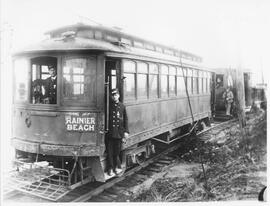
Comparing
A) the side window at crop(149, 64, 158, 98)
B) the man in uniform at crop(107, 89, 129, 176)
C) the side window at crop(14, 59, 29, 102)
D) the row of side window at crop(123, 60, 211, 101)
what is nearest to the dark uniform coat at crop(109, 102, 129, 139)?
the man in uniform at crop(107, 89, 129, 176)

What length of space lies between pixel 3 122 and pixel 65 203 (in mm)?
1548

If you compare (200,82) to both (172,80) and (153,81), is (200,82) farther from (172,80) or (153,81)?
(153,81)

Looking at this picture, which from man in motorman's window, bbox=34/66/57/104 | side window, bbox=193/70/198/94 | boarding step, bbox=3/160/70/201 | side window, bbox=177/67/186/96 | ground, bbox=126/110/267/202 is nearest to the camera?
boarding step, bbox=3/160/70/201

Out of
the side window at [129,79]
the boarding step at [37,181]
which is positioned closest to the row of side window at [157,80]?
the side window at [129,79]

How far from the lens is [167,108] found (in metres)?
6.79

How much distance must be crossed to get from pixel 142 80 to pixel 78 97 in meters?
1.45

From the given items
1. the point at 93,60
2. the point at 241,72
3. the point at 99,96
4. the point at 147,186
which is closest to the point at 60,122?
the point at 99,96

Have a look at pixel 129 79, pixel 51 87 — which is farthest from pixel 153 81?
pixel 51 87

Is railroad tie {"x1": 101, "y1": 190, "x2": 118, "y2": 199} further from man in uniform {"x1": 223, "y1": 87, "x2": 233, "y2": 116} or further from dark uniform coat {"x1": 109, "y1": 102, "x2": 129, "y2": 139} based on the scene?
man in uniform {"x1": 223, "y1": 87, "x2": 233, "y2": 116}

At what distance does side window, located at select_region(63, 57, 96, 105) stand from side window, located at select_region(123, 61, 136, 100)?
66 cm

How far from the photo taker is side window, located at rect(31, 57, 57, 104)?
196 inches

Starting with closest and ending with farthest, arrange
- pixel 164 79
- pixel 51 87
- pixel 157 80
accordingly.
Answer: pixel 51 87, pixel 157 80, pixel 164 79

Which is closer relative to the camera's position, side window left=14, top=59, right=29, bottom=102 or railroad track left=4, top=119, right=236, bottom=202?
railroad track left=4, top=119, right=236, bottom=202

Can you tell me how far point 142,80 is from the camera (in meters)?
5.76
